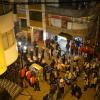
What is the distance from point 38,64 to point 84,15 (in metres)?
7.44

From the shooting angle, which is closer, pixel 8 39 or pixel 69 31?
pixel 8 39

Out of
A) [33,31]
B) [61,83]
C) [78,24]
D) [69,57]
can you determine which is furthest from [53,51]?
[61,83]

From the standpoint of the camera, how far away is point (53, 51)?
73.0 feet

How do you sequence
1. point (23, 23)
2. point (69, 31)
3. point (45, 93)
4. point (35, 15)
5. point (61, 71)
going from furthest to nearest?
point (23, 23) < point (35, 15) < point (69, 31) < point (61, 71) < point (45, 93)

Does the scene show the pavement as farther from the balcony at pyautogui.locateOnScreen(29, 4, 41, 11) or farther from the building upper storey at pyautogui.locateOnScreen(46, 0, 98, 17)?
the balcony at pyautogui.locateOnScreen(29, 4, 41, 11)

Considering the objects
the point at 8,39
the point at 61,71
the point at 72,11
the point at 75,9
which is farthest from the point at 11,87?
the point at 75,9

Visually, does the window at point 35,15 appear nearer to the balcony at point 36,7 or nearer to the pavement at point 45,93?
the balcony at point 36,7

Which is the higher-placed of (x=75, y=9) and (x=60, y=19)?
(x=75, y=9)

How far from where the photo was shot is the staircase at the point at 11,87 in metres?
14.5

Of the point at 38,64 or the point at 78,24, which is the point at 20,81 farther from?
the point at 78,24

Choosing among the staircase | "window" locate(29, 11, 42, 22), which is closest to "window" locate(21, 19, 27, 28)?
"window" locate(29, 11, 42, 22)

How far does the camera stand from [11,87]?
15.0 metres

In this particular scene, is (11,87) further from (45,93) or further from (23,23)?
(23,23)

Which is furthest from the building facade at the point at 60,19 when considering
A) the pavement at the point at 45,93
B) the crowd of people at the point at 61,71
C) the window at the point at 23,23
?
the pavement at the point at 45,93
